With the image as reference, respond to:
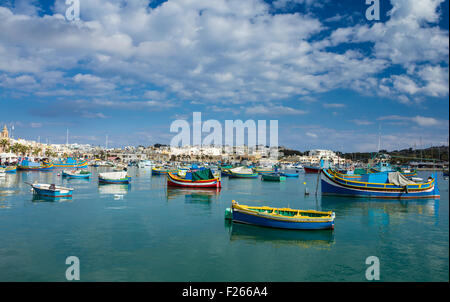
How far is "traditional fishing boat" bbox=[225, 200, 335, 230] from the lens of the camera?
21.2m

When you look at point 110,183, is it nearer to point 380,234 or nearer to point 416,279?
point 380,234

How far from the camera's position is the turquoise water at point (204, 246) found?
14.3 metres

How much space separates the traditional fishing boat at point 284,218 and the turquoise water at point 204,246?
1.61 ft

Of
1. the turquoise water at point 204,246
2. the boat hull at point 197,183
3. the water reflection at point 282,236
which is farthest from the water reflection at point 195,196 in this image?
the water reflection at point 282,236

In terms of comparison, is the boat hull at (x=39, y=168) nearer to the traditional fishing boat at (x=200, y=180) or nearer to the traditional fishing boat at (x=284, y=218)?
the traditional fishing boat at (x=200, y=180)

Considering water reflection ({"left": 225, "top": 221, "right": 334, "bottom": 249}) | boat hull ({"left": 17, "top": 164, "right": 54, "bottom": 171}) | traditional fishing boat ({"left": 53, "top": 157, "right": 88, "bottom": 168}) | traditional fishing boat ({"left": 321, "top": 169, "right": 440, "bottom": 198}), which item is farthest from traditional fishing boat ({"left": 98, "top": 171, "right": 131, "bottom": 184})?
traditional fishing boat ({"left": 53, "top": 157, "right": 88, "bottom": 168})

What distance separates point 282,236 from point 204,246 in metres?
5.65

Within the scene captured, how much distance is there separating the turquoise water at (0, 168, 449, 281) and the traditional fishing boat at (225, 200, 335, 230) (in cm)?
49

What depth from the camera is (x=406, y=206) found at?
34.5 metres

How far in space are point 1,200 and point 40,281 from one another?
26997 mm

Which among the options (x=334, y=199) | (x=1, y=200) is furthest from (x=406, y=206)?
(x=1, y=200)

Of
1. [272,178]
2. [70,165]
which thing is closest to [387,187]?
[272,178]
